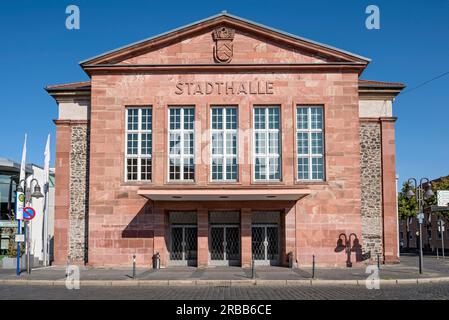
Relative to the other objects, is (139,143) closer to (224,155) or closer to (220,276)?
(224,155)

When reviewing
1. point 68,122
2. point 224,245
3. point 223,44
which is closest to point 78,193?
point 68,122

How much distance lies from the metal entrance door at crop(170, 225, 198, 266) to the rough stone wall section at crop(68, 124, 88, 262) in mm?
4597

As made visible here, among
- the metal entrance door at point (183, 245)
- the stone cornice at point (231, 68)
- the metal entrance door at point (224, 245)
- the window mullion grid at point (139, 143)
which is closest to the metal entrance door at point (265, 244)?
the metal entrance door at point (224, 245)

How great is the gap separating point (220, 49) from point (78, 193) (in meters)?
10.6

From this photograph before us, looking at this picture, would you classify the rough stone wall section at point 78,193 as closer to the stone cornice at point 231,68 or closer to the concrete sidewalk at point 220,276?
the concrete sidewalk at point 220,276

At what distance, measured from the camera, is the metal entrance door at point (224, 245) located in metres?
Answer: 27.4

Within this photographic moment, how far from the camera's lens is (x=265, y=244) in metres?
27.5

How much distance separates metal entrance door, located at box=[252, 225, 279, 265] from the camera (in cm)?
2753

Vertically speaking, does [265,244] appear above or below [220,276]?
above

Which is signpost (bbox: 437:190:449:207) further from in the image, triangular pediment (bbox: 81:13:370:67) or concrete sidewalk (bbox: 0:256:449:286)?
triangular pediment (bbox: 81:13:370:67)

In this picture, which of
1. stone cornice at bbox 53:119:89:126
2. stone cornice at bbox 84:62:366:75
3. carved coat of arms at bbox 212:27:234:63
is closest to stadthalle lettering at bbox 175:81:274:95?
stone cornice at bbox 84:62:366:75

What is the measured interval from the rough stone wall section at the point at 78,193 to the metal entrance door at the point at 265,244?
8.80 meters

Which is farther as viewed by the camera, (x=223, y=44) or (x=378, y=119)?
(x=378, y=119)
